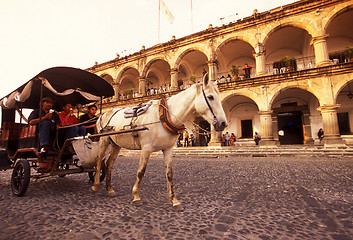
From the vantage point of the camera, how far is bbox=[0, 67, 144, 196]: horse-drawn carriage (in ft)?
11.4

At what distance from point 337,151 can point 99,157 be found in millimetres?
12750

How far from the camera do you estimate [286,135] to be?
55.6 feet

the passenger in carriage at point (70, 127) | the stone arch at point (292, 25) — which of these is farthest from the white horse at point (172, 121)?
the stone arch at point (292, 25)

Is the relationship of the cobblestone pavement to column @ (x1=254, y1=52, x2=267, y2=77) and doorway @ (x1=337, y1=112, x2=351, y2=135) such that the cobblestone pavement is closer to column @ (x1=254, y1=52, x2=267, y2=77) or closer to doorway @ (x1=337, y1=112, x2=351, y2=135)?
column @ (x1=254, y1=52, x2=267, y2=77)

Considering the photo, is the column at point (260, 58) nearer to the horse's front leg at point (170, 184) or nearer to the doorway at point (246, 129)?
the doorway at point (246, 129)

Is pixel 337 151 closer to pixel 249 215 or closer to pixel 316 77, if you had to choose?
pixel 316 77

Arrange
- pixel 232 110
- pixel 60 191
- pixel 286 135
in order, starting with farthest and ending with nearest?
pixel 232 110, pixel 286 135, pixel 60 191

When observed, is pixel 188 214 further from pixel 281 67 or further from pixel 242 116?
pixel 281 67

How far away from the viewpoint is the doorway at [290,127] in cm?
1646

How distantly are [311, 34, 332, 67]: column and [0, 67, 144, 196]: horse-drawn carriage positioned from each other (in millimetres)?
14081

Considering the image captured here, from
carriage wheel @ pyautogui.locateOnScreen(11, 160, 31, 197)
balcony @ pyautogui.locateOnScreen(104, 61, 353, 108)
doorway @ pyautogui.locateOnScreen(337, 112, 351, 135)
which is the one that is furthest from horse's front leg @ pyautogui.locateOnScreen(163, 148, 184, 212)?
doorway @ pyautogui.locateOnScreen(337, 112, 351, 135)

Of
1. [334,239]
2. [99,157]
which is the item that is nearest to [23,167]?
[99,157]

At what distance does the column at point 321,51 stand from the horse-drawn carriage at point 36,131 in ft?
46.2

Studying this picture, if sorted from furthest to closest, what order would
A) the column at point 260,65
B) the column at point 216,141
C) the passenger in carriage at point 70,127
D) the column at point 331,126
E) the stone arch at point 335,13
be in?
the column at point 216,141
the column at point 260,65
the stone arch at point 335,13
the column at point 331,126
the passenger in carriage at point 70,127
